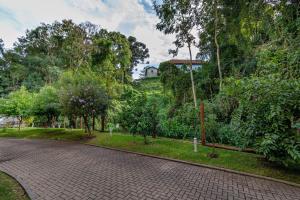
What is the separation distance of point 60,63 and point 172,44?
27.1 metres

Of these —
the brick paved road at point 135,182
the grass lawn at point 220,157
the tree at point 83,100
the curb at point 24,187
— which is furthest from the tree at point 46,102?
the curb at point 24,187

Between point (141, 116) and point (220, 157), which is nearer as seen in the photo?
point (220, 157)

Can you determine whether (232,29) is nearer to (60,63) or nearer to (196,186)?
(196,186)

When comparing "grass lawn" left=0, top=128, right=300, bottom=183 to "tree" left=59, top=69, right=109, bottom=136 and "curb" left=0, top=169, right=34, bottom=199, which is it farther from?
"curb" left=0, top=169, right=34, bottom=199

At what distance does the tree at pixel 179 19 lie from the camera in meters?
12.0

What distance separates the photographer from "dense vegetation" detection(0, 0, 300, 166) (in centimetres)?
476

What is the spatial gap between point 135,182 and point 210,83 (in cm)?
1282

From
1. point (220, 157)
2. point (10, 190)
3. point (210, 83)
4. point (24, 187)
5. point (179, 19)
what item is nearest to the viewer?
point (10, 190)

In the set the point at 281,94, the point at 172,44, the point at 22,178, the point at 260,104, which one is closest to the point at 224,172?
the point at 260,104

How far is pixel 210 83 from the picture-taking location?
1504 centimetres

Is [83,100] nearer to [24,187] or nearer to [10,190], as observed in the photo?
[24,187]

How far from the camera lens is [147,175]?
16.1 feet

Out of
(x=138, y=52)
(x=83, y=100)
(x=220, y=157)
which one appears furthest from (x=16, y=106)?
(x=138, y=52)

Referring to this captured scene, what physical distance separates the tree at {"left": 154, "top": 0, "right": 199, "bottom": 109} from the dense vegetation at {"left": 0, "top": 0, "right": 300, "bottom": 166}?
0.22ft
